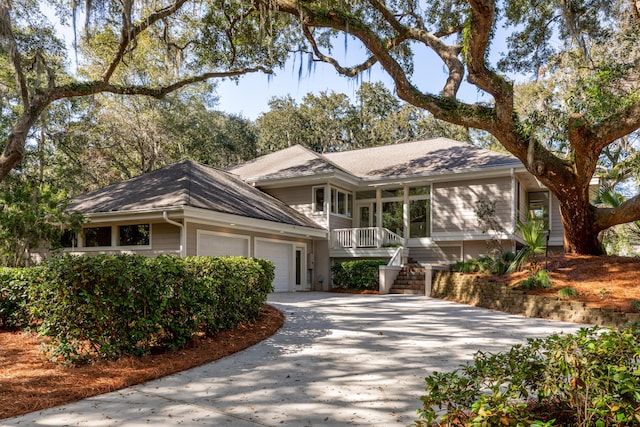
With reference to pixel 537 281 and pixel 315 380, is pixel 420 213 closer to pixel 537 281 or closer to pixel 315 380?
pixel 537 281

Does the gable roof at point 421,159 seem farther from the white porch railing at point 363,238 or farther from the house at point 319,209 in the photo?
the white porch railing at point 363,238

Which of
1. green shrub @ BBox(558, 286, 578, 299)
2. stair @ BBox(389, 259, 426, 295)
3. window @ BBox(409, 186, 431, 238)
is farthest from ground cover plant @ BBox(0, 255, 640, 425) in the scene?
window @ BBox(409, 186, 431, 238)

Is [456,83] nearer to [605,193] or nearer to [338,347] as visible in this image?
[605,193]

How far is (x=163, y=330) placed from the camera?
5.90m

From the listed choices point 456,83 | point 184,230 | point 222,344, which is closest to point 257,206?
point 184,230

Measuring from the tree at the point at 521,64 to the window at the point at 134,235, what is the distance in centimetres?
734

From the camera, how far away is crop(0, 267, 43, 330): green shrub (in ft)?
21.5

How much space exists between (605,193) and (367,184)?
8.57m

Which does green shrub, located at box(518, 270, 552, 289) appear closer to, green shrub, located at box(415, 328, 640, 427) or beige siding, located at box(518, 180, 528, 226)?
beige siding, located at box(518, 180, 528, 226)

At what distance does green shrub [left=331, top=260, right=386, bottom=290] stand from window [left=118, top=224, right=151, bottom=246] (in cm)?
702

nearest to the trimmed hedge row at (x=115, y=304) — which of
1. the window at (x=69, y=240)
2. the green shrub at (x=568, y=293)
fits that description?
the green shrub at (x=568, y=293)

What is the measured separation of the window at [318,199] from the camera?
58.9 ft

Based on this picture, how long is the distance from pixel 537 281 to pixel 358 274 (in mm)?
7082

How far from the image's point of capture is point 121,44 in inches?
458
